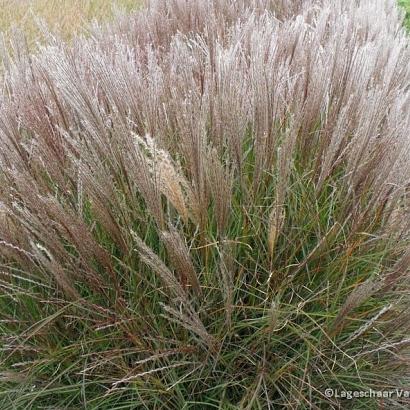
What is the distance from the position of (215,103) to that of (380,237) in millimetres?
560

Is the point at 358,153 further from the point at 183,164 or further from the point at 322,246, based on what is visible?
the point at 183,164

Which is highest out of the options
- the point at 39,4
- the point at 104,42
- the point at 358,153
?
the point at 358,153

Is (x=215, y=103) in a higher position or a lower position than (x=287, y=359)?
higher

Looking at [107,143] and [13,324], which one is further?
[13,324]

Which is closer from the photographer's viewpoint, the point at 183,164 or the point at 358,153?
the point at 358,153

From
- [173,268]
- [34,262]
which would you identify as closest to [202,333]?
[173,268]

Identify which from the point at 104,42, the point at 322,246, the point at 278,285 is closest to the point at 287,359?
the point at 278,285

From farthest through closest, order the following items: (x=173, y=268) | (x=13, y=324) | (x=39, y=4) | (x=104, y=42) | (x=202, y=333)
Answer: (x=39, y=4), (x=104, y=42), (x=13, y=324), (x=173, y=268), (x=202, y=333)

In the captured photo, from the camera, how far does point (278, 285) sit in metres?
1.50

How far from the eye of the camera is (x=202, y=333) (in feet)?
4.16

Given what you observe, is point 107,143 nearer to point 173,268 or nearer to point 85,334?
point 173,268

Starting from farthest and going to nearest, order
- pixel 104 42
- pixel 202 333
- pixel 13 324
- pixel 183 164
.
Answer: pixel 104 42 < pixel 183 164 < pixel 13 324 < pixel 202 333

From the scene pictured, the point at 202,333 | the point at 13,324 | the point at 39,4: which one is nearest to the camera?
the point at 202,333

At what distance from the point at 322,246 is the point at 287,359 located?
311 mm
